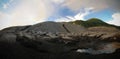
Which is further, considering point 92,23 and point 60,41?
point 92,23

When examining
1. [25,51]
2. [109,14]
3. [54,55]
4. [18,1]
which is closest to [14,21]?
[18,1]

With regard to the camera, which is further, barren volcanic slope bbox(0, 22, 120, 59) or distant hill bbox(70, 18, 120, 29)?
distant hill bbox(70, 18, 120, 29)

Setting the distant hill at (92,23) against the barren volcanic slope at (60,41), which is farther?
the distant hill at (92,23)

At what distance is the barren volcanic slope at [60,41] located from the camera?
5043 millimetres

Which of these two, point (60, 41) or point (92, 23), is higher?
point (92, 23)

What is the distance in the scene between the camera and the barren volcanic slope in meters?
5.04

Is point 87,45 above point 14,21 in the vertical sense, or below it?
below

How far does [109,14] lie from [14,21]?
2055 mm

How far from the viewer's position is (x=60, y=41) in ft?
17.2

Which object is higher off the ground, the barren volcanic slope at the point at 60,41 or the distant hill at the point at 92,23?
the distant hill at the point at 92,23

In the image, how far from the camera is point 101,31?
17.5 ft

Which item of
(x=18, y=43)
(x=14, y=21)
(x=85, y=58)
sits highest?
(x=14, y=21)

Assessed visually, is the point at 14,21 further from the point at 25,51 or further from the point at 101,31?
the point at 101,31

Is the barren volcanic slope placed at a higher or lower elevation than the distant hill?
lower
